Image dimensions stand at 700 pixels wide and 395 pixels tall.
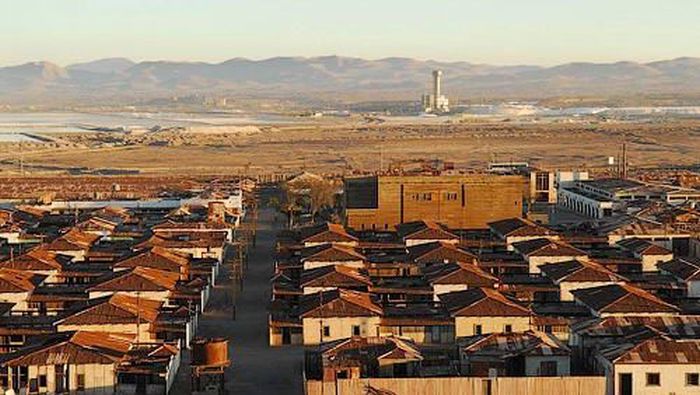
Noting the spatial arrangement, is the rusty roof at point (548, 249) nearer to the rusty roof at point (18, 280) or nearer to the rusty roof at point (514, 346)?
the rusty roof at point (514, 346)


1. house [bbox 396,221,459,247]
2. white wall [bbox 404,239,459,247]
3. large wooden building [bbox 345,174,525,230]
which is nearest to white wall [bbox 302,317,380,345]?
house [bbox 396,221,459,247]

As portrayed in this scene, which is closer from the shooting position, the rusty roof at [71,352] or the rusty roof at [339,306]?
the rusty roof at [71,352]

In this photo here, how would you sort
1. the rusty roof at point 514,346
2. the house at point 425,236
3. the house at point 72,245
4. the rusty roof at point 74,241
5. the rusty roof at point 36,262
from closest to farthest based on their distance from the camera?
1. the rusty roof at point 514,346
2. the rusty roof at point 36,262
3. the house at point 72,245
4. the rusty roof at point 74,241
5. the house at point 425,236

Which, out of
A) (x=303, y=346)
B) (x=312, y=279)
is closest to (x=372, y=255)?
(x=312, y=279)

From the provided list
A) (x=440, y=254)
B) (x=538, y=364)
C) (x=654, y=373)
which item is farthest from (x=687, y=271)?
(x=538, y=364)

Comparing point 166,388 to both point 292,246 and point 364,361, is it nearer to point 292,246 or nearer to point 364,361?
point 364,361

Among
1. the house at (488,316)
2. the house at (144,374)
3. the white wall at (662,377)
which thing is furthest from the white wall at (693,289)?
the house at (144,374)
